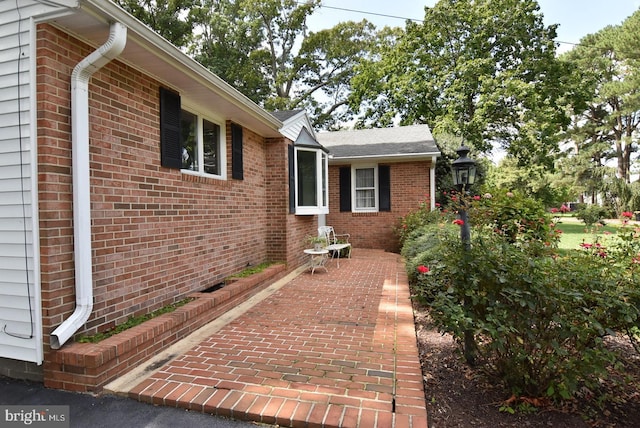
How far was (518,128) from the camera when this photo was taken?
16.5 meters

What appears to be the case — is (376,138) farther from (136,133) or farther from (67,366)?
(67,366)

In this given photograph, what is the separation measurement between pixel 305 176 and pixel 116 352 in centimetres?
591

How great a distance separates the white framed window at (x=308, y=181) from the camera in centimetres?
775

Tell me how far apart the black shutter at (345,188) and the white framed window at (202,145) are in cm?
599

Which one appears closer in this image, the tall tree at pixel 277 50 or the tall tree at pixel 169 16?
the tall tree at pixel 169 16

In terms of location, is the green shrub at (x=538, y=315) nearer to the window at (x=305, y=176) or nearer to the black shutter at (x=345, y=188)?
the window at (x=305, y=176)

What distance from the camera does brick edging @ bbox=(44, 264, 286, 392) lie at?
2.48 meters

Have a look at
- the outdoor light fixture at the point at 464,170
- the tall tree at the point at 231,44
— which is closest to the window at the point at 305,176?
the outdoor light fixture at the point at 464,170

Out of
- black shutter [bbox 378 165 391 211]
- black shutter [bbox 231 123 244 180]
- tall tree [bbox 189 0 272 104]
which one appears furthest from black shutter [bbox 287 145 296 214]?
tall tree [bbox 189 0 272 104]

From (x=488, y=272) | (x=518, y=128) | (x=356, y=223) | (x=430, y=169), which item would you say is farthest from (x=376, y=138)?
(x=488, y=272)

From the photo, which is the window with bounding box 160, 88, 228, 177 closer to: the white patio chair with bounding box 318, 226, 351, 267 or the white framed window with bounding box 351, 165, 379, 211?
the white patio chair with bounding box 318, 226, 351, 267

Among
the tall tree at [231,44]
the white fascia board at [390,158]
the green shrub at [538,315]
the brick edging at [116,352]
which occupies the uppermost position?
the tall tree at [231,44]

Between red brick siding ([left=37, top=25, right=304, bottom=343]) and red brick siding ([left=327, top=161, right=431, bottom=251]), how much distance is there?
6006 mm

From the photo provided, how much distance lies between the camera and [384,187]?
10.7 meters
